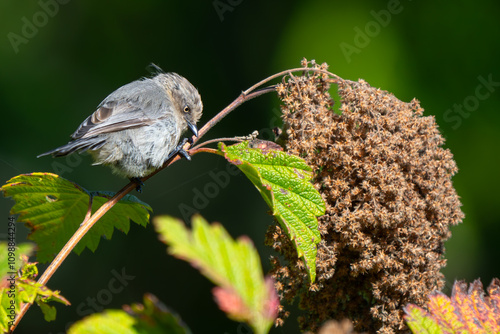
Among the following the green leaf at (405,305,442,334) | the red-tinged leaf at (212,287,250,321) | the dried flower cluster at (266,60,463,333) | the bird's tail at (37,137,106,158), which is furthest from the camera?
the bird's tail at (37,137,106,158)

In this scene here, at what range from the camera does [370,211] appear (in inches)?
58.4

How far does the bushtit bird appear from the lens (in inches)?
86.2

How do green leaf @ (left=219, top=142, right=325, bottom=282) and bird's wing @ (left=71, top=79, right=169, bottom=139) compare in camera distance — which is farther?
bird's wing @ (left=71, top=79, right=169, bottom=139)

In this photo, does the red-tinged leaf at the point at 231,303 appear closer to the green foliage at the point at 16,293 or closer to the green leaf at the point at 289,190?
the green foliage at the point at 16,293

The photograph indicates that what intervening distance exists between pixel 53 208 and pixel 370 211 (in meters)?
0.94

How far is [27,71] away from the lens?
371 centimetres

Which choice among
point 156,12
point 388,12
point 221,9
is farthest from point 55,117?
point 388,12

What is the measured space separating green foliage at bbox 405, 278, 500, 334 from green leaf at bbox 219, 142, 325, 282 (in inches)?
12.4

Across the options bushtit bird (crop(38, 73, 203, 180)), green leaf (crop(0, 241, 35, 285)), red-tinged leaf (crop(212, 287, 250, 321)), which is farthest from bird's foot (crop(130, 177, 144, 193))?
red-tinged leaf (crop(212, 287, 250, 321))

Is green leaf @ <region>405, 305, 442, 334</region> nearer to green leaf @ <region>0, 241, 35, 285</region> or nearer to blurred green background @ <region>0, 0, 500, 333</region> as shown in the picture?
green leaf @ <region>0, 241, 35, 285</region>

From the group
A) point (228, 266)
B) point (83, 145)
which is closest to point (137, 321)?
point (228, 266)

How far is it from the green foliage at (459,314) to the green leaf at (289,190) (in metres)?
0.31

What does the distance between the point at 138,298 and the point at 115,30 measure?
1892mm

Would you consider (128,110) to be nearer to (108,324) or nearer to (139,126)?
(139,126)
